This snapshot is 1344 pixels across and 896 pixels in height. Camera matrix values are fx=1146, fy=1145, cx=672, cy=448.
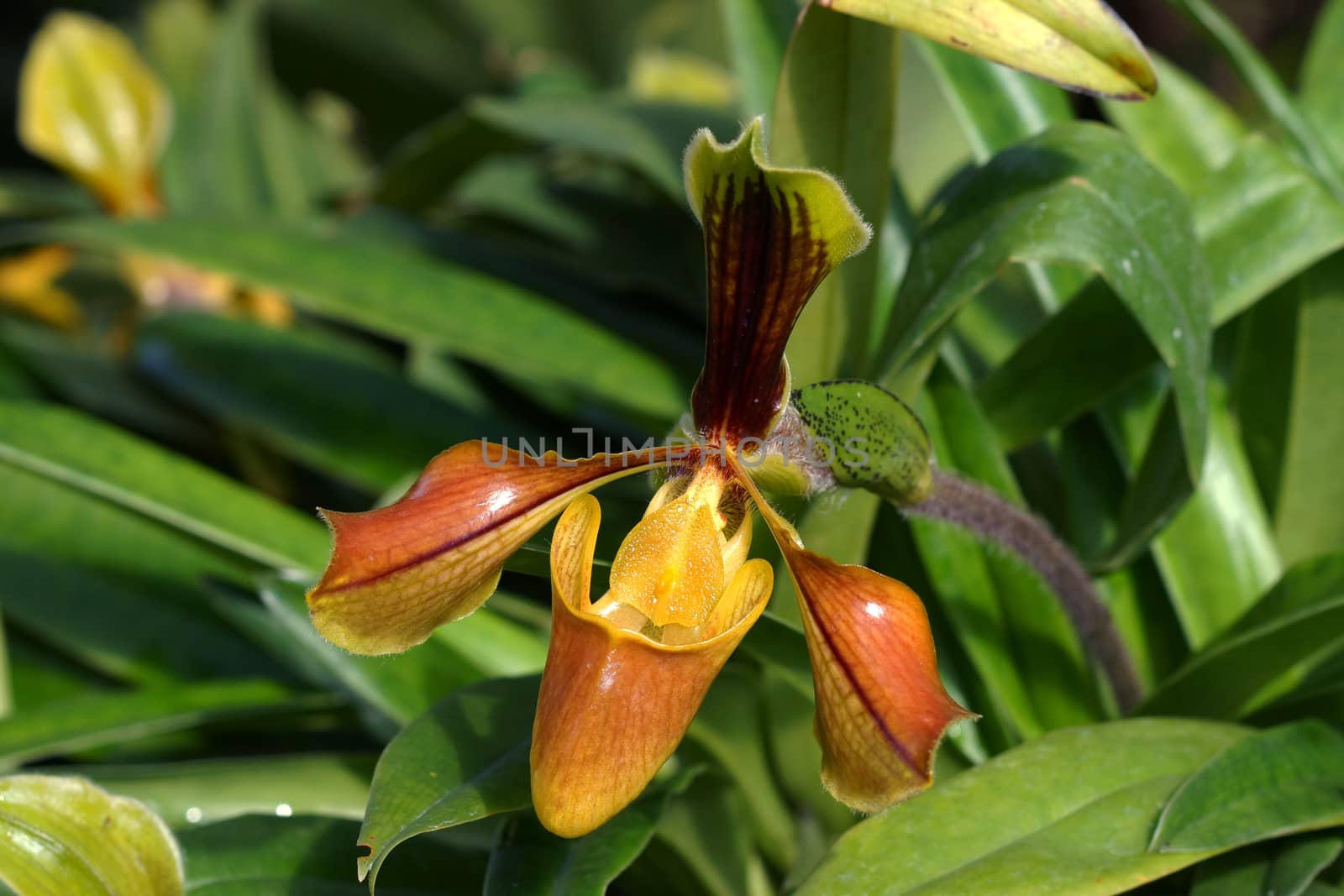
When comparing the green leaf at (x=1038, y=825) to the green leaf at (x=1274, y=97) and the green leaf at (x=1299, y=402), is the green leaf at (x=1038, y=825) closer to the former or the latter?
the green leaf at (x=1299, y=402)

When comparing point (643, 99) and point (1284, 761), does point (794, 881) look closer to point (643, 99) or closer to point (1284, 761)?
point (1284, 761)

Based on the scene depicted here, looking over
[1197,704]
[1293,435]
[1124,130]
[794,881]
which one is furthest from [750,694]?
[1124,130]

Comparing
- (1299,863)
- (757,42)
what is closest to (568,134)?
(757,42)

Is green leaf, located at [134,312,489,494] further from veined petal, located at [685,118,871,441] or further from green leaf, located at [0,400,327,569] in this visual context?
veined petal, located at [685,118,871,441]

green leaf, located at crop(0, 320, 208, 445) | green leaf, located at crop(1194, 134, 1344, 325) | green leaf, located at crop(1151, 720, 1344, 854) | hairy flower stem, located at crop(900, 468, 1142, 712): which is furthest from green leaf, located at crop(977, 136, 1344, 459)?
green leaf, located at crop(0, 320, 208, 445)

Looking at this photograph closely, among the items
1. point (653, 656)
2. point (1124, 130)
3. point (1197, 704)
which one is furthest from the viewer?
point (1124, 130)

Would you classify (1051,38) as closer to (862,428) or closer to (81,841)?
(862,428)

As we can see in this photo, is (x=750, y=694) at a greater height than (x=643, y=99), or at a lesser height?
lesser
